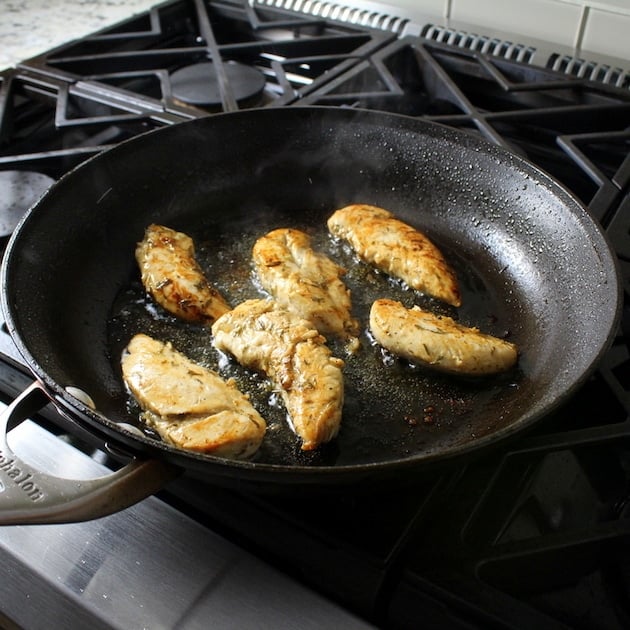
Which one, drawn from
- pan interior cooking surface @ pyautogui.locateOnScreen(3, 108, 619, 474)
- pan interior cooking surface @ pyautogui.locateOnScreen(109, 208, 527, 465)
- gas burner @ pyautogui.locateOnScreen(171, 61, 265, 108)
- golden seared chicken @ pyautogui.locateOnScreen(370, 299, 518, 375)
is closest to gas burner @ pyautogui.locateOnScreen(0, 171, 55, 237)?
pan interior cooking surface @ pyautogui.locateOnScreen(3, 108, 619, 474)

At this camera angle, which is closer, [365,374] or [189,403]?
[189,403]

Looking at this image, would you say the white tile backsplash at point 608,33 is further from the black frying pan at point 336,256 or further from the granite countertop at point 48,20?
the granite countertop at point 48,20

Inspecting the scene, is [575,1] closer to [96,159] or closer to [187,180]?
[187,180]

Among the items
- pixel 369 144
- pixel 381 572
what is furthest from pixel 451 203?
pixel 381 572

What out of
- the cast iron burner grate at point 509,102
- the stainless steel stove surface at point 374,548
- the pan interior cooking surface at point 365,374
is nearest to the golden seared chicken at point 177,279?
the pan interior cooking surface at point 365,374

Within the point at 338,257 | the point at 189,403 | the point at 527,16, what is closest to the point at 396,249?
the point at 338,257

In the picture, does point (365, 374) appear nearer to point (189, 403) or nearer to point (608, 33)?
point (189, 403)
